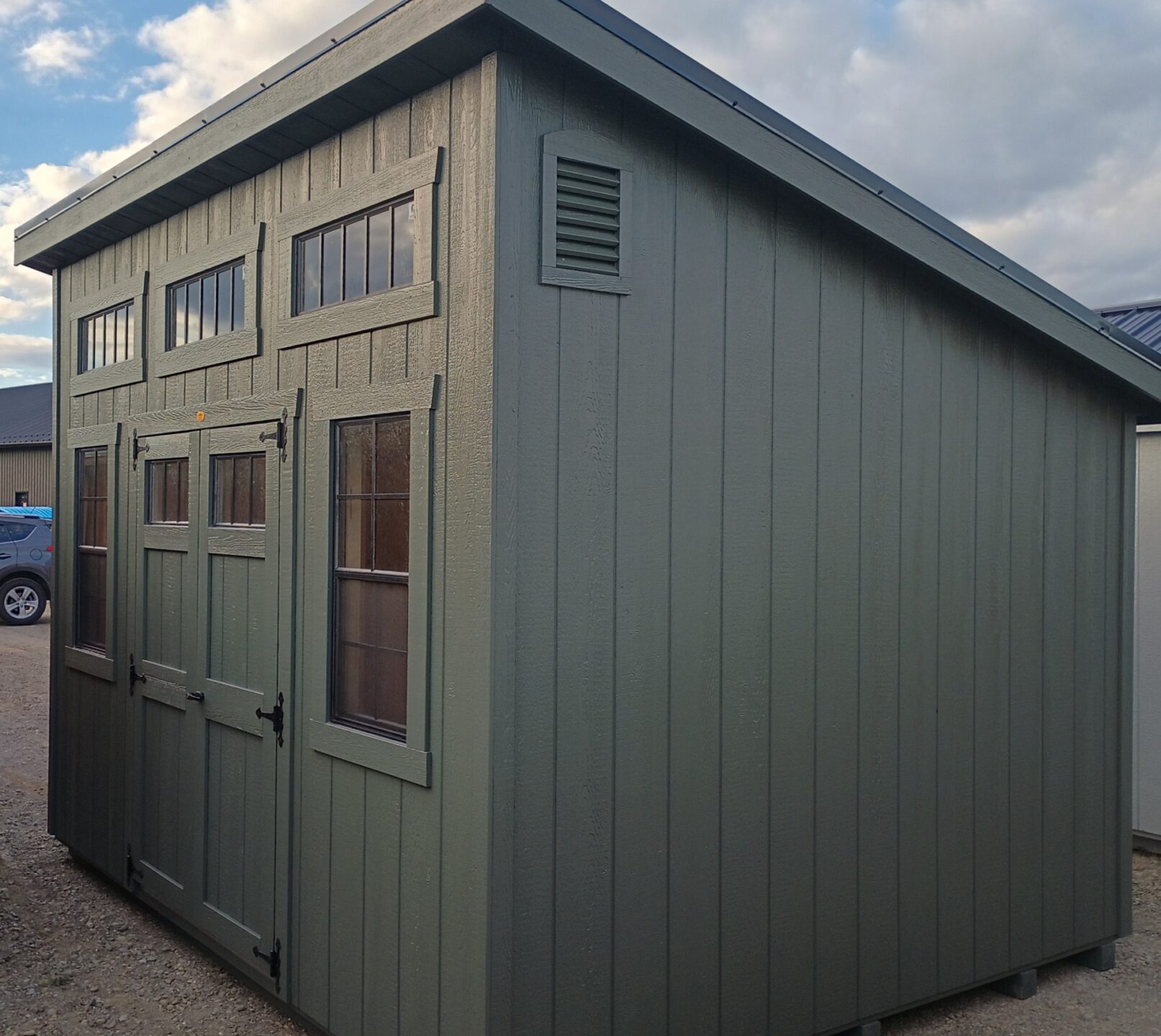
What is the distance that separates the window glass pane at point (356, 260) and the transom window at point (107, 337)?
210 centimetres

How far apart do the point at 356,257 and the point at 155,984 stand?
319cm

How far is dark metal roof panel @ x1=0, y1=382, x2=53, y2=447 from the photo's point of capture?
30578 millimetres

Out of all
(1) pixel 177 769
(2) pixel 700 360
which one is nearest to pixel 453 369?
(2) pixel 700 360

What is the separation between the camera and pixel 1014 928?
4723 millimetres

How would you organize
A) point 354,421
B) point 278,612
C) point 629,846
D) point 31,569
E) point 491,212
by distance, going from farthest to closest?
point 31,569 → point 278,612 → point 354,421 → point 629,846 → point 491,212

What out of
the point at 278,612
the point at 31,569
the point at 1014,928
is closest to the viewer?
the point at 278,612

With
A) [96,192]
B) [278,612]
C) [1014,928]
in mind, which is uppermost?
[96,192]

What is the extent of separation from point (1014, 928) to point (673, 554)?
2472mm

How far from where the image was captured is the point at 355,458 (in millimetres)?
3984

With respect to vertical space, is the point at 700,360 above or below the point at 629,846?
above

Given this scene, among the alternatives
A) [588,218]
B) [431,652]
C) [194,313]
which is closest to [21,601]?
[194,313]

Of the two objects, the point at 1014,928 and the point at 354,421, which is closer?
the point at 354,421

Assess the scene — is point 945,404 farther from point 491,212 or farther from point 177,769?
point 177,769

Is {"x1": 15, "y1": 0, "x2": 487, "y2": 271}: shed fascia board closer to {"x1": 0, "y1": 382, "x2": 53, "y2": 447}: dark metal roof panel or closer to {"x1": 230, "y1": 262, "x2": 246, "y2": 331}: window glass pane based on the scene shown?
{"x1": 230, "y1": 262, "x2": 246, "y2": 331}: window glass pane
